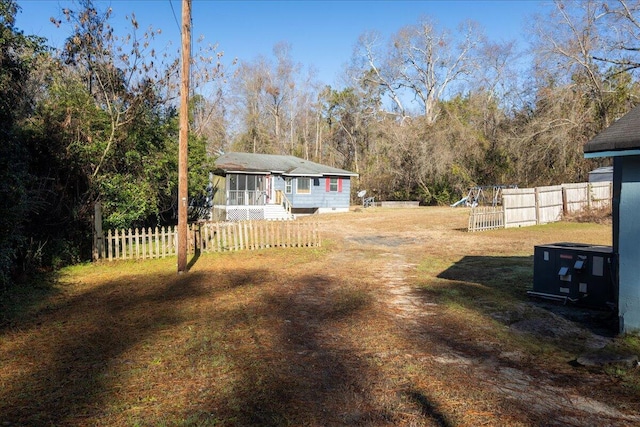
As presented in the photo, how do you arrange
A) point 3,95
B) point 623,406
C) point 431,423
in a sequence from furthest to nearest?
point 3,95
point 623,406
point 431,423

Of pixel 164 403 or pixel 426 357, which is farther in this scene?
pixel 426 357

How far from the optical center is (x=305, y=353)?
18.0 ft

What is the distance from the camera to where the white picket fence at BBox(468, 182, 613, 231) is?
20.8m

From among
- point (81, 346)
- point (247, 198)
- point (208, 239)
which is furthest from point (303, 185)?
point (81, 346)

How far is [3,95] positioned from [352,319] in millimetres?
8756

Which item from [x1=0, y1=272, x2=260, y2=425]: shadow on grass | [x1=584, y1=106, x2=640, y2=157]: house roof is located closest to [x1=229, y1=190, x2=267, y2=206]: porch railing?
[x1=0, y1=272, x2=260, y2=425]: shadow on grass

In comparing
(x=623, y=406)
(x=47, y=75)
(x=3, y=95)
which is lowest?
(x=623, y=406)

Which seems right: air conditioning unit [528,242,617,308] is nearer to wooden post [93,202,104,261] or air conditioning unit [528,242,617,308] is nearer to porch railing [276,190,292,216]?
wooden post [93,202,104,261]

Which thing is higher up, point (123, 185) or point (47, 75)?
point (47, 75)

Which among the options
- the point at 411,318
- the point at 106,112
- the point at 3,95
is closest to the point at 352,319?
the point at 411,318

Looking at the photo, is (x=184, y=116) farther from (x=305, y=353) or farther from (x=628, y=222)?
(x=628, y=222)

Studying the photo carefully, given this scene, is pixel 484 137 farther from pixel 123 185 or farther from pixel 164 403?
pixel 164 403

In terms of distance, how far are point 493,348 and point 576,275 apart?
314cm

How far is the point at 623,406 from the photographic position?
13.3ft
